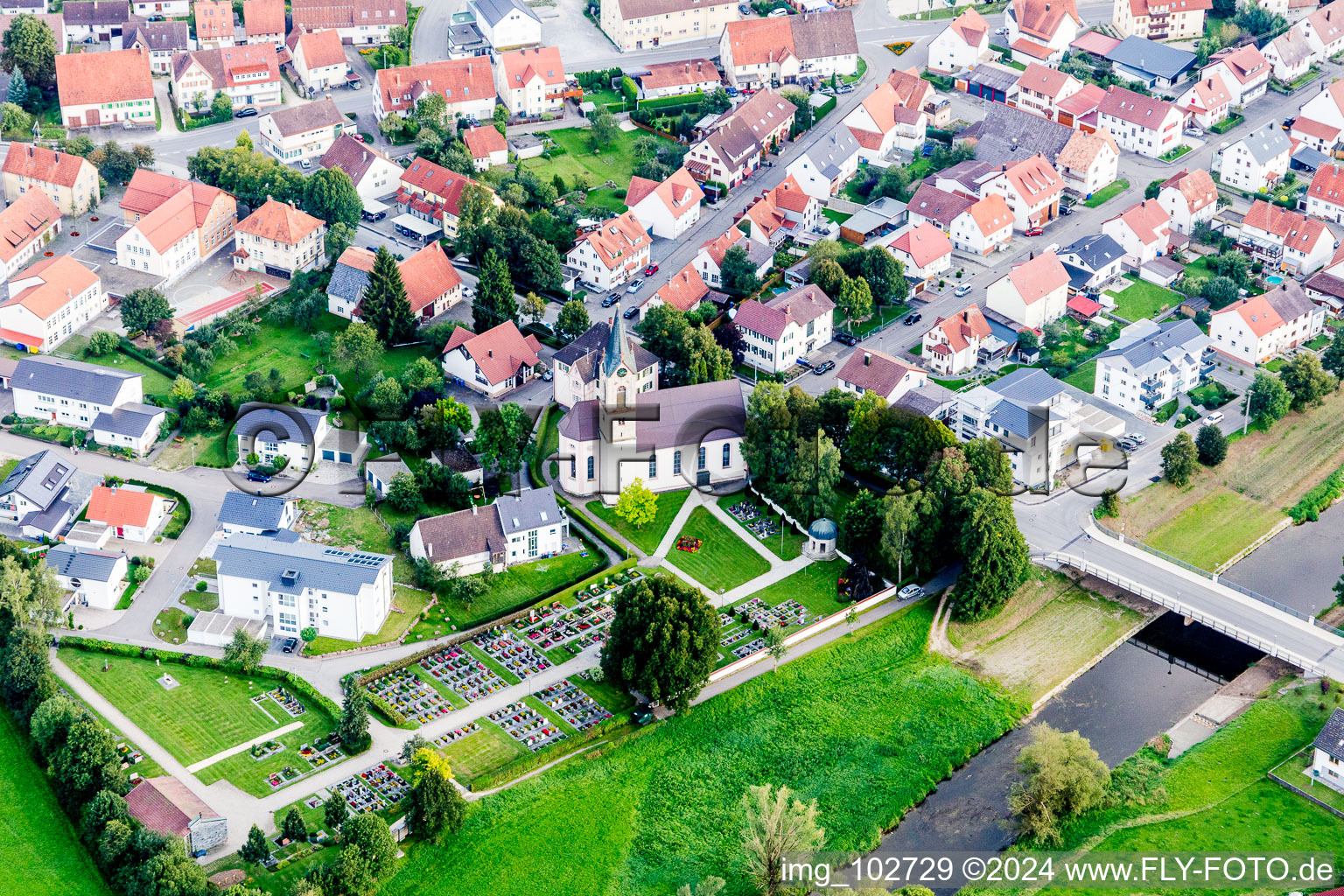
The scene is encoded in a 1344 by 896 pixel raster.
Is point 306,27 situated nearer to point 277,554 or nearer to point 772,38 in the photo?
point 772,38

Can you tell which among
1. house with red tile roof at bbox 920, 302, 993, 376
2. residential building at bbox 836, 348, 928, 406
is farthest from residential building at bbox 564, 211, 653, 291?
house with red tile roof at bbox 920, 302, 993, 376

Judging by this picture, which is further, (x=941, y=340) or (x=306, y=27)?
(x=306, y=27)

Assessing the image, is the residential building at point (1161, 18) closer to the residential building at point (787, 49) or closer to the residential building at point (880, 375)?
the residential building at point (787, 49)

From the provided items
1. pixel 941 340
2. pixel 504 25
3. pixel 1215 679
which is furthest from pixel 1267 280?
pixel 504 25

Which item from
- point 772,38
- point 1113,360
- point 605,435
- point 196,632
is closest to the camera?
point 196,632

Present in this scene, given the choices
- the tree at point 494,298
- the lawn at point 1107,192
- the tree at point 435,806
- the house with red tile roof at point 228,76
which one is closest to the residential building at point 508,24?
the house with red tile roof at point 228,76

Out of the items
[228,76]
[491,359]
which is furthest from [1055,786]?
[228,76]
